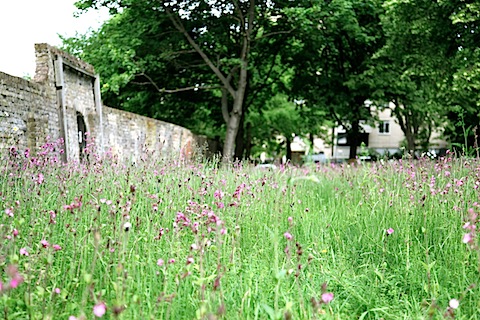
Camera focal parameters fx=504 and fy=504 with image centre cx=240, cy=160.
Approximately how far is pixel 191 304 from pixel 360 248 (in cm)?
200

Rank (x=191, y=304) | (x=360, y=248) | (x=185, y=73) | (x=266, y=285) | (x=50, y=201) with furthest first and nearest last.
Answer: (x=185, y=73) → (x=50, y=201) → (x=360, y=248) → (x=266, y=285) → (x=191, y=304)

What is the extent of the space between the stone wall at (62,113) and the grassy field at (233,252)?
2.60 m

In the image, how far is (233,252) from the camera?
2.97 meters

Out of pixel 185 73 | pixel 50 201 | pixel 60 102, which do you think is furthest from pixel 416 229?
pixel 185 73

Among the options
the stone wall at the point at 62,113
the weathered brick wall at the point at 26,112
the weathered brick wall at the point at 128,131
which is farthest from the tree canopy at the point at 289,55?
the weathered brick wall at the point at 26,112

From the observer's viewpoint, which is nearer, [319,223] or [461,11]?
[319,223]

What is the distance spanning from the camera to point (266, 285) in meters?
3.45

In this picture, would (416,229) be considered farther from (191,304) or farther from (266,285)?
(191,304)

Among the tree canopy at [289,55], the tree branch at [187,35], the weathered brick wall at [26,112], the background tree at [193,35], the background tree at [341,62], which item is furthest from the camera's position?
the background tree at [341,62]

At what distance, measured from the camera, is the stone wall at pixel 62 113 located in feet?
31.6

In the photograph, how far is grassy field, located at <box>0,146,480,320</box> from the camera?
2.73m

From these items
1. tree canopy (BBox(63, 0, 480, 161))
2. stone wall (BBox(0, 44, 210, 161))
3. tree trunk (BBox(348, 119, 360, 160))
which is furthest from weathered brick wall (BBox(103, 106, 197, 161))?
tree trunk (BBox(348, 119, 360, 160))

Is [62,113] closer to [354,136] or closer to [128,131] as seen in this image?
[128,131]

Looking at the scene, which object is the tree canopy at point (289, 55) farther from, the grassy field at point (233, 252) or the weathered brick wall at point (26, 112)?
the grassy field at point (233, 252)
